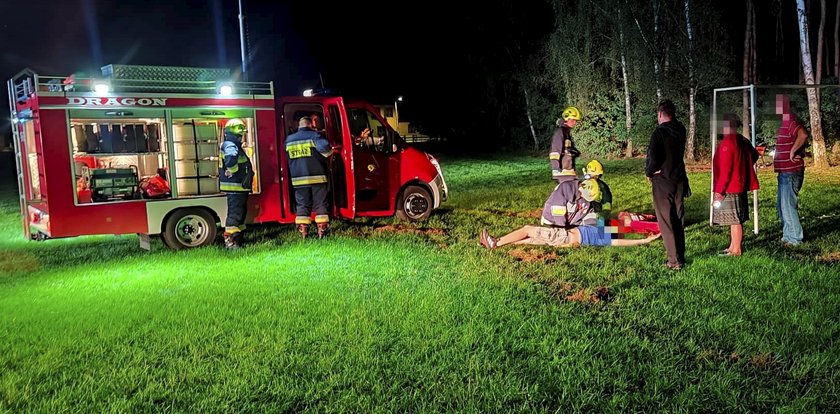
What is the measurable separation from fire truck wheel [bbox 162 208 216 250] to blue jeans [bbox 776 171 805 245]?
760 cm

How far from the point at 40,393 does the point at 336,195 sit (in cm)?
618

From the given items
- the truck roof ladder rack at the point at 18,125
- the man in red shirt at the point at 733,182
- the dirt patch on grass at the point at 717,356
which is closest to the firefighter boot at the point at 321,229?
the truck roof ladder rack at the point at 18,125

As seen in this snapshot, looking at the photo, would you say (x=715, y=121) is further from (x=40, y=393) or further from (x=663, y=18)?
(x=663, y=18)

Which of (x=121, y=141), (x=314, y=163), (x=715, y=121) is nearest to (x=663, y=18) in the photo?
(x=715, y=121)

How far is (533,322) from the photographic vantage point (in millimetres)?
5258

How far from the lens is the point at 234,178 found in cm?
879

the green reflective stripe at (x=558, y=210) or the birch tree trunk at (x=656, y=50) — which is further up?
the birch tree trunk at (x=656, y=50)

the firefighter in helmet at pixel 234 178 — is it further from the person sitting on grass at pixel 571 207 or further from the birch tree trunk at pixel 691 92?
the birch tree trunk at pixel 691 92

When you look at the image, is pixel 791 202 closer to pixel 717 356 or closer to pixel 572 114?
pixel 572 114

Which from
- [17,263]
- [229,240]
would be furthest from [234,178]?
[17,263]

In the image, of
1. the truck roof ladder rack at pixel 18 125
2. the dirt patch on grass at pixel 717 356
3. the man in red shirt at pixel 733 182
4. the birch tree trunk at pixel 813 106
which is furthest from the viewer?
the birch tree trunk at pixel 813 106

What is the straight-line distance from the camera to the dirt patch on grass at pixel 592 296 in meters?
5.91

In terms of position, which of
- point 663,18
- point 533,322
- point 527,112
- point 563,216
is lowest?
point 533,322

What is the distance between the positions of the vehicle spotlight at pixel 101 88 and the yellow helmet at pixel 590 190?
621cm
